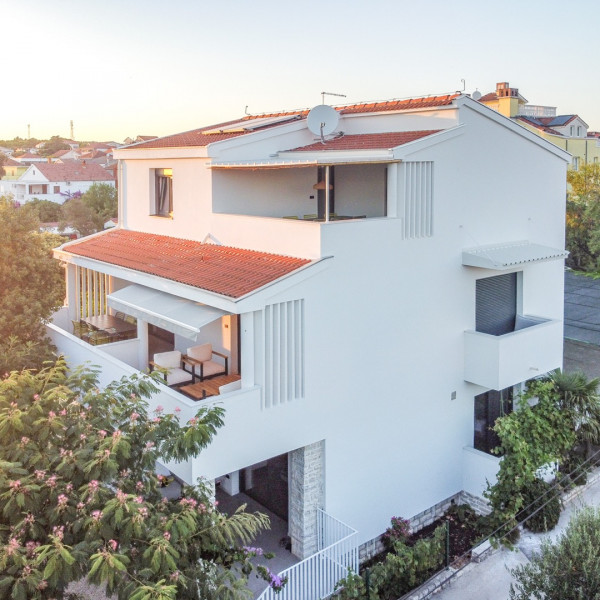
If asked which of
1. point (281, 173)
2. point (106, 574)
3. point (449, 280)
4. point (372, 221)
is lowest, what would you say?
point (106, 574)

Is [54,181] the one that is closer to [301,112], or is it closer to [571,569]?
[301,112]

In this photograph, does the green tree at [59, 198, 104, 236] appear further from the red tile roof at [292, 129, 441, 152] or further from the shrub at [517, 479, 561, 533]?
the shrub at [517, 479, 561, 533]

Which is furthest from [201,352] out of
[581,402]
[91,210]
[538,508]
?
[91,210]

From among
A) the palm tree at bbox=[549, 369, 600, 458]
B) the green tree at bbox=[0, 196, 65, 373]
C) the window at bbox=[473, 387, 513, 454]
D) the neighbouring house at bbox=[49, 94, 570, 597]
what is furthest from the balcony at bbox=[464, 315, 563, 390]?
the green tree at bbox=[0, 196, 65, 373]

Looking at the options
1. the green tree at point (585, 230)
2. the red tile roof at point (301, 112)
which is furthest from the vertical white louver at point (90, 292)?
the green tree at point (585, 230)

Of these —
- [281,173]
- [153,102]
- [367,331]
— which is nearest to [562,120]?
[153,102]

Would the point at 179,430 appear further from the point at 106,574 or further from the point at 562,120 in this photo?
the point at 562,120
